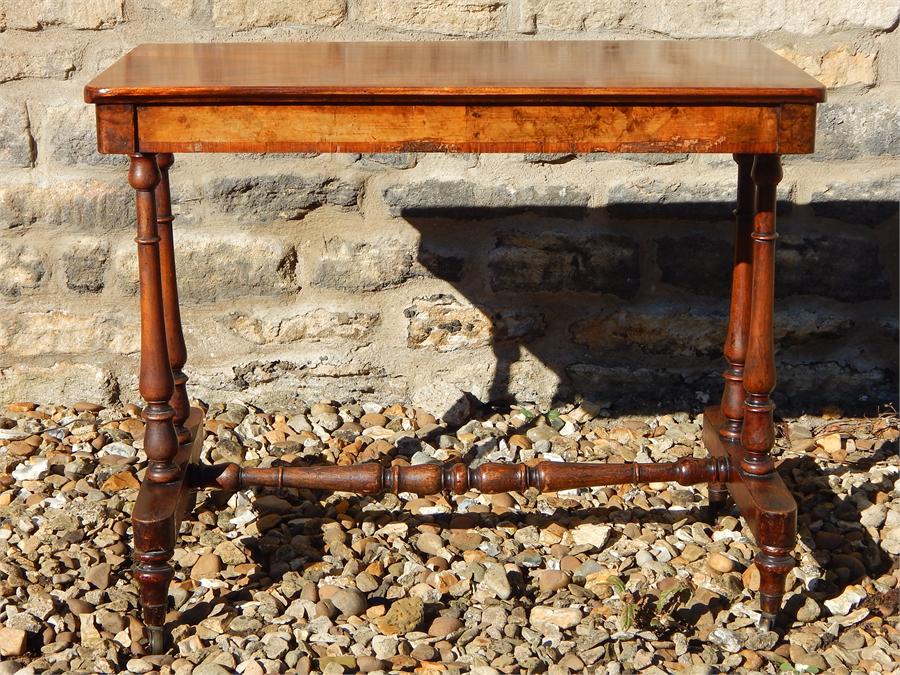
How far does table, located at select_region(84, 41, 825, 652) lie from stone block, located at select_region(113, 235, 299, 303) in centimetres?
44

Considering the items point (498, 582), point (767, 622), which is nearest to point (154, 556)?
point (498, 582)

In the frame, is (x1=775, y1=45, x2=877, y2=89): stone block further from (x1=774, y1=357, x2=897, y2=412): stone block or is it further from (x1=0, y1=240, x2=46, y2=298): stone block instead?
(x1=0, y1=240, x2=46, y2=298): stone block

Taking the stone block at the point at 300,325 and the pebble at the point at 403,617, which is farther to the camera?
the stone block at the point at 300,325

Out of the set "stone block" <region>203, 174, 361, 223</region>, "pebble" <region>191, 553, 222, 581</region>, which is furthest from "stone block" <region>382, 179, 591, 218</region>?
"pebble" <region>191, 553, 222, 581</region>

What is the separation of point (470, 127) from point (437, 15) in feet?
3.12

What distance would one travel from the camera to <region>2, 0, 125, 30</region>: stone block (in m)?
2.71

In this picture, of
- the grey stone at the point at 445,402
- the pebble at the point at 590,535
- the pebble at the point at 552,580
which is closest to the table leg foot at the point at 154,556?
the pebble at the point at 552,580

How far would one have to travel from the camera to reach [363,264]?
288 centimetres

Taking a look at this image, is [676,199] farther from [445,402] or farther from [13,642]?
[13,642]

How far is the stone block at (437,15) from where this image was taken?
2.71 meters

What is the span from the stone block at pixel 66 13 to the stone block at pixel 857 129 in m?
1.70

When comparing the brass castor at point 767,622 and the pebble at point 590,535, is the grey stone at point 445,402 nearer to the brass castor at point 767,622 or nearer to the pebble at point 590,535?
the pebble at point 590,535

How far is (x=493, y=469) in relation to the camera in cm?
227

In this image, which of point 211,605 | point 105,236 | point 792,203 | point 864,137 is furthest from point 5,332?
point 864,137
